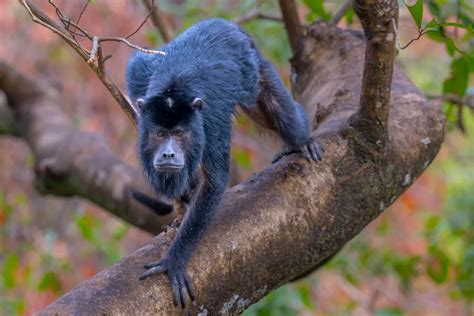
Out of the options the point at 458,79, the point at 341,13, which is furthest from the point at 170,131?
the point at 341,13

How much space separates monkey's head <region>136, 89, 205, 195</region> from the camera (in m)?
2.82

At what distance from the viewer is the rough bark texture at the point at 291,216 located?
237 cm

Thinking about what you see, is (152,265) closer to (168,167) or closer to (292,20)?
(168,167)

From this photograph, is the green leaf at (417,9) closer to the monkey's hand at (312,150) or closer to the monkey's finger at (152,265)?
the monkey's hand at (312,150)

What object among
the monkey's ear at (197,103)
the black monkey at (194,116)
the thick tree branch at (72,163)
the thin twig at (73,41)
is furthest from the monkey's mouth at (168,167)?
the thick tree branch at (72,163)

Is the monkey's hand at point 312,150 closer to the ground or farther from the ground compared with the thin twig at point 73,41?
closer to the ground

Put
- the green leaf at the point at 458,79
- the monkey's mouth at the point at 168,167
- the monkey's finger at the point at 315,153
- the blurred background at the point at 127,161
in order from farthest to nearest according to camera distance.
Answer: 1. the blurred background at the point at 127,161
2. the green leaf at the point at 458,79
3. the monkey's finger at the point at 315,153
4. the monkey's mouth at the point at 168,167

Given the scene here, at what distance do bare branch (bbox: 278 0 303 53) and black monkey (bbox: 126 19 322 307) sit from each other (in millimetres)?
732

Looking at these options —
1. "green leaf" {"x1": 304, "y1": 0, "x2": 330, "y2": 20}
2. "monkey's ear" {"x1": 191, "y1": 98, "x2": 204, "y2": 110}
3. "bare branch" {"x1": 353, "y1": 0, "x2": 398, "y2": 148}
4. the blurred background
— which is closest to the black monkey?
"monkey's ear" {"x1": 191, "y1": 98, "x2": 204, "y2": 110}

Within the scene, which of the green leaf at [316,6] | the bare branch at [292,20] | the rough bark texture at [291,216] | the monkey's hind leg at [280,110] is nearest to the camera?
the rough bark texture at [291,216]

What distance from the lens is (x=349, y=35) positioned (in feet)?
13.0

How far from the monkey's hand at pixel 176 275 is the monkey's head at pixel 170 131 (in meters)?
0.44

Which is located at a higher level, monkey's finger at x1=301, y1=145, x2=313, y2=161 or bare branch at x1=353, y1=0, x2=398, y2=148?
bare branch at x1=353, y1=0, x2=398, y2=148

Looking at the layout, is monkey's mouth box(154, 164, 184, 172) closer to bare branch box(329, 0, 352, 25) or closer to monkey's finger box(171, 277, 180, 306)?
monkey's finger box(171, 277, 180, 306)
